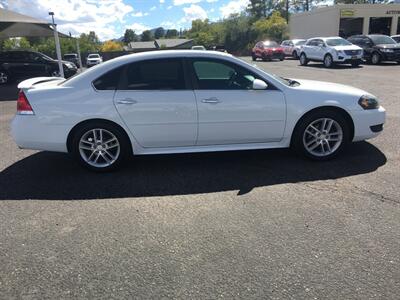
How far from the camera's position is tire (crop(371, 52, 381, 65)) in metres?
22.5

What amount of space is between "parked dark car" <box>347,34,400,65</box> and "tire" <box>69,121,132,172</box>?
2117 cm

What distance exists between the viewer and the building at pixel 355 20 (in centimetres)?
3928

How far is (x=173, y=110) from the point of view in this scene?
4.93 metres

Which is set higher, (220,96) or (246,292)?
(220,96)

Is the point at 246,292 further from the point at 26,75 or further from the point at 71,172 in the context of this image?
the point at 26,75

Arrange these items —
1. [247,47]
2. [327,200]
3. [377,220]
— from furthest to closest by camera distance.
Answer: [247,47] → [327,200] → [377,220]

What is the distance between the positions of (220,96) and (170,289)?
2.81m

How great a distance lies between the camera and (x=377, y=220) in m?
3.64

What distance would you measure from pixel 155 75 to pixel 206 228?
90.5 inches

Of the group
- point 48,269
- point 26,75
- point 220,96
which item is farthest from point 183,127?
point 26,75

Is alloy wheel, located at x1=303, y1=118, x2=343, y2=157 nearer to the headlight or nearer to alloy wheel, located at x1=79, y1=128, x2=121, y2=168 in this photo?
the headlight

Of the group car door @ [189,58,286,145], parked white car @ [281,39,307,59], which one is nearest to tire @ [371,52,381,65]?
parked white car @ [281,39,307,59]

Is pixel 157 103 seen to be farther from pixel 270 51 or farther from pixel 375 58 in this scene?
pixel 270 51

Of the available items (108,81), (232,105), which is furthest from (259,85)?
(108,81)
